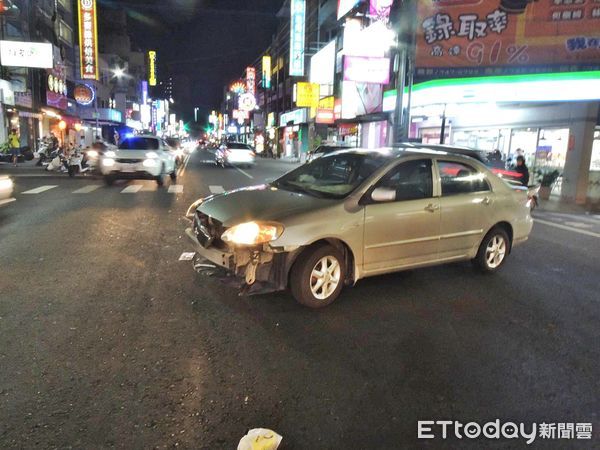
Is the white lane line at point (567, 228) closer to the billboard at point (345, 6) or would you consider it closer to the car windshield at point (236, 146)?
the car windshield at point (236, 146)

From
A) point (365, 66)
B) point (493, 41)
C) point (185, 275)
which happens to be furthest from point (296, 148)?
→ point (185, 275)

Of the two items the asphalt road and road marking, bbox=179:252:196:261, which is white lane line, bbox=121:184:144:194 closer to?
the asphalt road

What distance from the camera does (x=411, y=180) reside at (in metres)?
5.87

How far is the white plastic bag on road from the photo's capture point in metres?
2.81

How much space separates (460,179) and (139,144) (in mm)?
13922

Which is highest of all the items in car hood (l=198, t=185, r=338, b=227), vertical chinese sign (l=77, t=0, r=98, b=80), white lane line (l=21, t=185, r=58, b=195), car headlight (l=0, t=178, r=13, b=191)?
vertical chinese sign (l=77, t=0, r=98, b=80)

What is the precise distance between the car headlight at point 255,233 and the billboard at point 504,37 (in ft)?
48.4

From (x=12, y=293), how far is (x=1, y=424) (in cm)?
271

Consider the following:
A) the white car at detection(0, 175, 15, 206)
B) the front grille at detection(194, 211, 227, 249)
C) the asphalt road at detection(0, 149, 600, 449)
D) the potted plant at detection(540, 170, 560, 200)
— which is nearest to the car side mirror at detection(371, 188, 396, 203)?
the asphalt road at detection(0, 149, 600, 449)

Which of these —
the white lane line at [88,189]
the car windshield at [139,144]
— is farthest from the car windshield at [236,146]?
the white lane line at [88,189]

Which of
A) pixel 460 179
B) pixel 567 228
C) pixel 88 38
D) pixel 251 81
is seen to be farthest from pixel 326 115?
pixel 251 81

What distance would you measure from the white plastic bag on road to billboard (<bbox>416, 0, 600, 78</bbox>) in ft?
54.8

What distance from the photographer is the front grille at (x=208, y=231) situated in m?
5.15

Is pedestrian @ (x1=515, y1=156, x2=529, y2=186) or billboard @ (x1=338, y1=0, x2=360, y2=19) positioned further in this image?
billboard @ (x1=338, y1=0, x2=360, y2=19)
